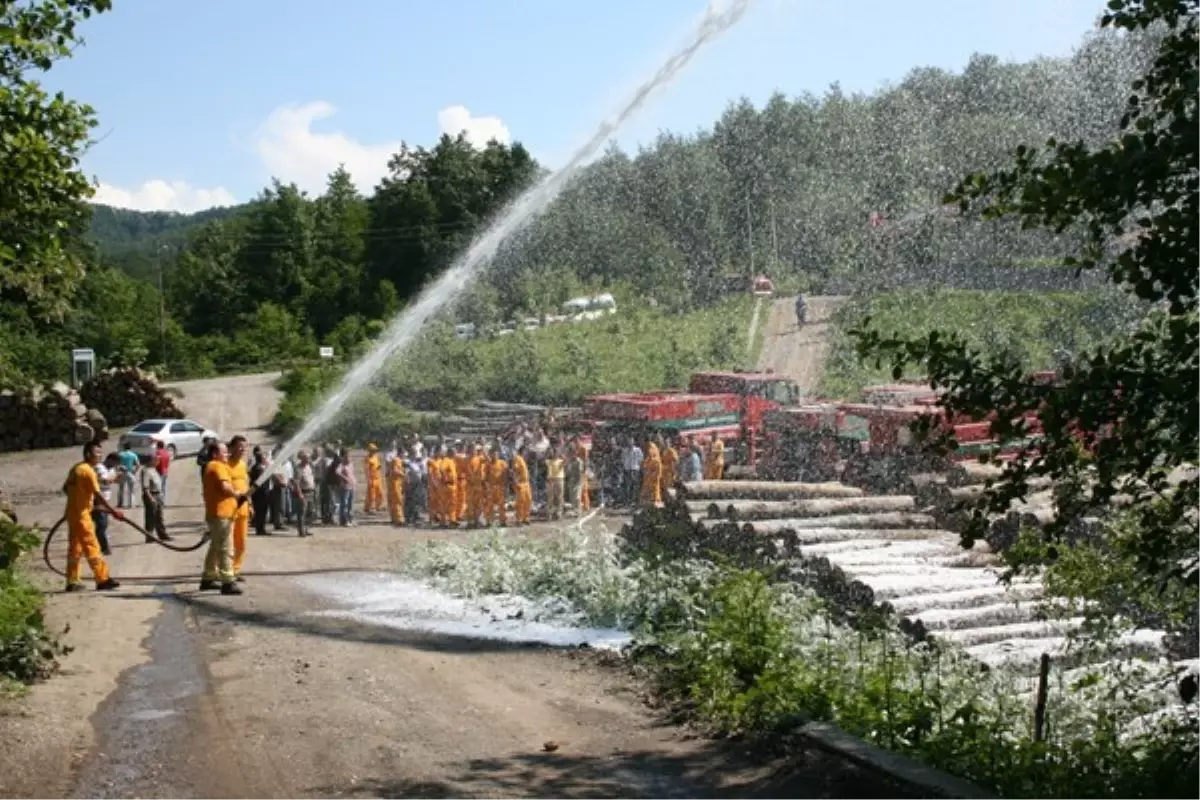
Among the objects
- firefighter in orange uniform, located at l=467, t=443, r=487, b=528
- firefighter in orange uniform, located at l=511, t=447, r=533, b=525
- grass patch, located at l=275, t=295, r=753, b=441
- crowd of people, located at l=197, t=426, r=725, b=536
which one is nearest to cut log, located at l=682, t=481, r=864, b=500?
crowd of people, located at l=197, t=426, r=725, b=536

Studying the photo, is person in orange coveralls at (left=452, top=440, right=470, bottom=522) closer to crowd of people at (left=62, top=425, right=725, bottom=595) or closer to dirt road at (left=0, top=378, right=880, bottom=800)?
crowd of people at (left=62, top=425, right=725, bottom=595)

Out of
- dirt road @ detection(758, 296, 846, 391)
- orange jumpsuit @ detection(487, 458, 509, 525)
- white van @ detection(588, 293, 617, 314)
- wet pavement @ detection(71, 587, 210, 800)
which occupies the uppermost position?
white van @ detection(588, 293, 617, 314)

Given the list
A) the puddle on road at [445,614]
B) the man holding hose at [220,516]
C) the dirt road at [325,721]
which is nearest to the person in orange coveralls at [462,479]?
the puddle on road at [445,614]

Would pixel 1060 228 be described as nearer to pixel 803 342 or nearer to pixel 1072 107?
pixel 803 342

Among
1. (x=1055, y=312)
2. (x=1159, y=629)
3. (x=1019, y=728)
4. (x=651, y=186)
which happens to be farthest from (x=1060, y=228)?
(x=651, y=186)

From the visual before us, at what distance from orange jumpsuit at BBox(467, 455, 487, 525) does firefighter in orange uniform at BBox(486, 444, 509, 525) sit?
7.4 inches

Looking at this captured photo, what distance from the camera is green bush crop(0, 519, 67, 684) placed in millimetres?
9961

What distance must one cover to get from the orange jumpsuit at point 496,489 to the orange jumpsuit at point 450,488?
77cm

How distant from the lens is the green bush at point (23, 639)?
9.96 m

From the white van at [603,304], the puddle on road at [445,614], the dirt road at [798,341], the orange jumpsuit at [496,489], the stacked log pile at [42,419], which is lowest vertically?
the puddle on road at [445,614]

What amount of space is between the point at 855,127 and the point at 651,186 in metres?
8.91

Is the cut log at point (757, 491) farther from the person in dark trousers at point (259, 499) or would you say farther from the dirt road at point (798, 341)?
the dirt road at point (798, 341)

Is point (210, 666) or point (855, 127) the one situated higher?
point (855, 127)

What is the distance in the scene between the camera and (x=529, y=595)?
14.6 meters
